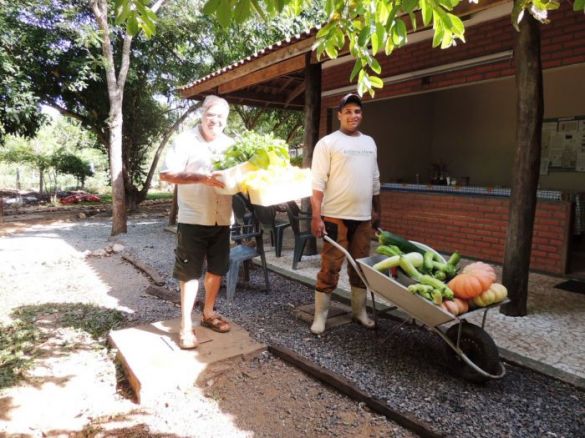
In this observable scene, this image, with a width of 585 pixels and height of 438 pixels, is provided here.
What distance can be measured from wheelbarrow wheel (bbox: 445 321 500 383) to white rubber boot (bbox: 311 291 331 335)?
1.09 m

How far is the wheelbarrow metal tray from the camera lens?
2.50 m

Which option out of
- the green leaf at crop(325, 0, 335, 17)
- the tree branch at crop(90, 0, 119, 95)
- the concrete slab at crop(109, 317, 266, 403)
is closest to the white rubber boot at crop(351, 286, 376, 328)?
the concrete slab at crop(109, 317, 266, 403)

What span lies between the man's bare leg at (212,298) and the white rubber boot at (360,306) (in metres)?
1.18

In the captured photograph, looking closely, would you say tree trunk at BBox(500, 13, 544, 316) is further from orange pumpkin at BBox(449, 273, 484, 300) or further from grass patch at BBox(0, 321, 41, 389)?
grass patch at BBox(0, 321, 41, 389)

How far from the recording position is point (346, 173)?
3328 mm

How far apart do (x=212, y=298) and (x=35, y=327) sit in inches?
73.8

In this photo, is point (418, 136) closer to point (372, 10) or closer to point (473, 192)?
point (473, 192)

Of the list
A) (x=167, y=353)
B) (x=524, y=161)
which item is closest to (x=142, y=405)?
(x=167, y=353)

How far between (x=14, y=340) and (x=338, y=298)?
3.17 metres

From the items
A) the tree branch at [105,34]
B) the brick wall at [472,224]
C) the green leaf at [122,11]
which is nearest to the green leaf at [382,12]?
the green leaf at [122,11]

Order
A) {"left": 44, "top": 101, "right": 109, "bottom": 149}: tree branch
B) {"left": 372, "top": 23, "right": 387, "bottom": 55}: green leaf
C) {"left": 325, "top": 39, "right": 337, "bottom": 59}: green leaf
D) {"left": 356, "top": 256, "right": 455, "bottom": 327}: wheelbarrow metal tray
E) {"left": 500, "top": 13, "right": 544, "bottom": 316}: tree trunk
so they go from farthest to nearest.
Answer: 1. {"left": 44, "top": 101, "right": 109, "bottom": 149}: tree branch
2. {"left": 500, "top": 13, "right": 544, "bottom": 316}: tree trunk
3. {"left": 356, "top": 256, "right": 455, "bottom": 327}: wheelbarrow metal tray
4. {"left": 325, "top": 39, "right": 337, "bottom": 59}: green leaf
5. {"left": 372, "top": 23, "right": 387, "bottom": 55}: green leaf

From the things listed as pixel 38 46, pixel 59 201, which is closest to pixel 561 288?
pixel 38 46

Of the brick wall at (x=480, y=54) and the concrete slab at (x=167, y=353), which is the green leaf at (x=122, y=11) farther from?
the brick wall at (x=480, y=54)

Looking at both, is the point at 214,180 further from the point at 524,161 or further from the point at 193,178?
the point at 524,161
